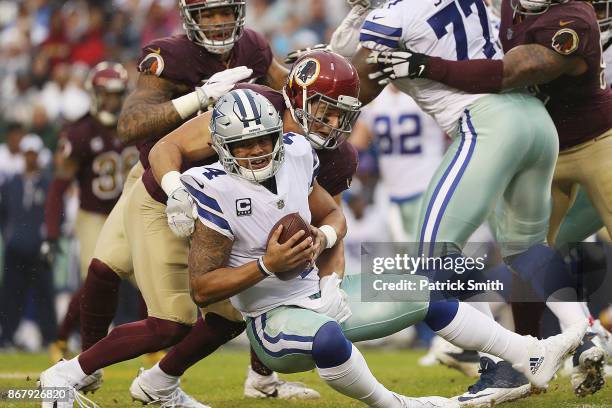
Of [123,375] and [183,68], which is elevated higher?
[183,68]

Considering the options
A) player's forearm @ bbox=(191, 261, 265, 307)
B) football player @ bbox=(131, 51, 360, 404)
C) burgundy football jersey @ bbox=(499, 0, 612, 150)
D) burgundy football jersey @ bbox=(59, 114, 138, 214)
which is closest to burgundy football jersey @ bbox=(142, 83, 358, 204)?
football player @ bbox=(131, 51, 360, 404)

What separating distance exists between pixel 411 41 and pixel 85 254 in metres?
3.24

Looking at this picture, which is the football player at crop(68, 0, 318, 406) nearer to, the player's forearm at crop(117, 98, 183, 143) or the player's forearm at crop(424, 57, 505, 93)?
the player's forearm at crop(117, 98, 183, 143)

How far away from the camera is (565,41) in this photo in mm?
4891

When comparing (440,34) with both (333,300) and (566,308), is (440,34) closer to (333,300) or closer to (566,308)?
(566,308)

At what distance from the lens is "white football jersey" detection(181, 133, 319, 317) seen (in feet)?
13.3

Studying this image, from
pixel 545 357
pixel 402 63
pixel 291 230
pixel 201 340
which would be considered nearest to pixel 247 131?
pixel 291 230

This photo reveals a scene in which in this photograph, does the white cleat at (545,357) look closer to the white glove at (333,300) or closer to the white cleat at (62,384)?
the white glove at (333,300)

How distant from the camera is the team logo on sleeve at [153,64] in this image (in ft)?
16.2

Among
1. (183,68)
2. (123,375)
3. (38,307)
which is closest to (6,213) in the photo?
(38,307)

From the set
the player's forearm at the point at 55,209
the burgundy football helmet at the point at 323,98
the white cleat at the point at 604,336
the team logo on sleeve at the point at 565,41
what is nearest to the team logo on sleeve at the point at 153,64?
the burgundy football helmet at the point at 323,98

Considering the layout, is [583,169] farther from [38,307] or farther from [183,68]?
[38,307]

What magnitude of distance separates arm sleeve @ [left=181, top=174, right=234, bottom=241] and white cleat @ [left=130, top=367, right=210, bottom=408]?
1011mm

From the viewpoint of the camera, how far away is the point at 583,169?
5.30 metres
